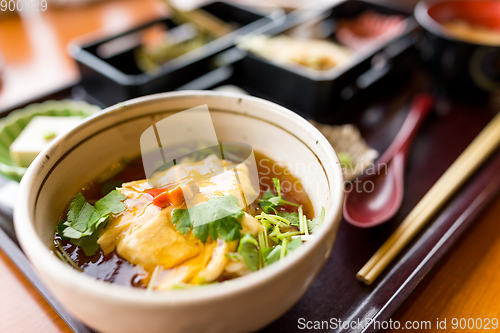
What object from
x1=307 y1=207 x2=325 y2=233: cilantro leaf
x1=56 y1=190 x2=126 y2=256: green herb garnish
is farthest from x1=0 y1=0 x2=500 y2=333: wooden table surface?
x1=307 y1=207 x2=325 y2=233: cilantro leaf

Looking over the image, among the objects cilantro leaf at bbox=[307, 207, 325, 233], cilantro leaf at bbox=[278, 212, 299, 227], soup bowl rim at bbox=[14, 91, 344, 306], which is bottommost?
cilantro leaf at bbox=[278, 212, 299, 227]

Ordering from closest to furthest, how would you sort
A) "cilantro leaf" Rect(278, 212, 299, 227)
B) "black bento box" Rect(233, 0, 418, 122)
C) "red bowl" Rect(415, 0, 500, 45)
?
"cilantro leaf" Rect(278, 212, 299, 227) < "black bento box" Rect(233, 0, 418, 122) < "red bowl" Rect(415, 0, 500, 45)

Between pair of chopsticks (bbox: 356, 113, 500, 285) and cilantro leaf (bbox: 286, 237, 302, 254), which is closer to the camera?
cilantro leaf (bbox: 286, 237, 302, 254)

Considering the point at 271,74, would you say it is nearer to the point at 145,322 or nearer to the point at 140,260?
the point at 140,260

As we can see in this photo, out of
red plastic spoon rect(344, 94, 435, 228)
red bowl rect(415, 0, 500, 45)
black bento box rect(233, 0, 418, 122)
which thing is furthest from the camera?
red bowl rect(415, 0, 500, 45)

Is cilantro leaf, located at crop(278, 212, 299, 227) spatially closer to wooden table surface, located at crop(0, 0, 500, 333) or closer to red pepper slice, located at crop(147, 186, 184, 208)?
red pepper slice, located at crop(147, 186, 184, 208)

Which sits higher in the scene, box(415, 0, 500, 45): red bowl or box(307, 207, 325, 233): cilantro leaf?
box(307, 207, 325, 233): cilantro leaf
